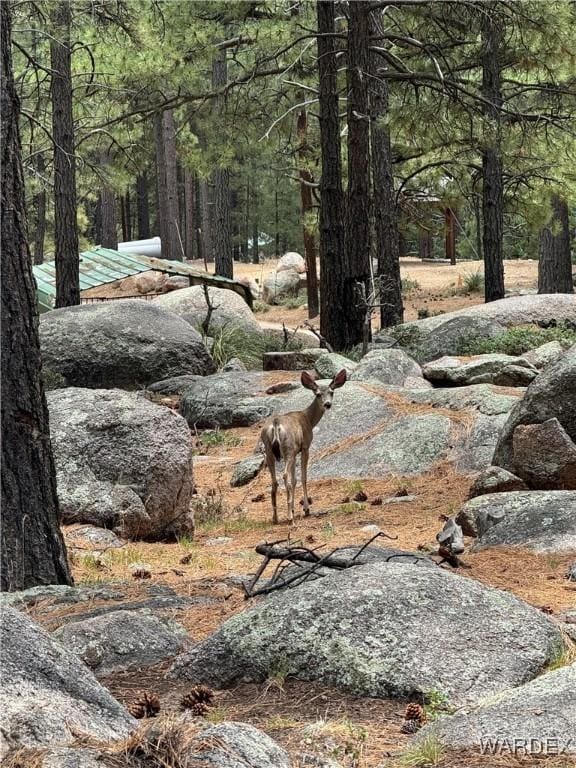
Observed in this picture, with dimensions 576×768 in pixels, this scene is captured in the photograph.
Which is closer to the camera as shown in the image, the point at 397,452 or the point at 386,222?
the point at 397,452

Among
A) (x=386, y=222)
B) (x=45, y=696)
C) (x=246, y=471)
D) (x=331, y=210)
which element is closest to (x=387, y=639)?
(x=45, y=696)

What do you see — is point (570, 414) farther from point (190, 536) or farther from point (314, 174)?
point (314, 174)

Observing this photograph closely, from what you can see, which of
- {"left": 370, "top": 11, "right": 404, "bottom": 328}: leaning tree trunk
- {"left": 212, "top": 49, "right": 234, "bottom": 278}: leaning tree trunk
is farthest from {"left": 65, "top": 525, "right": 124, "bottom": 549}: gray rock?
{"left": 212, "top": 49, "right": 234, "bottom": 278}: leaning tree trunk

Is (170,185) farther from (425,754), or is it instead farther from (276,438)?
(425,754)

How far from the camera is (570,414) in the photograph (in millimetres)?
8375

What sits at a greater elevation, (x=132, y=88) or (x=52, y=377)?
(x=132, y=88)

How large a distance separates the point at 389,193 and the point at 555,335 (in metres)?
5.45

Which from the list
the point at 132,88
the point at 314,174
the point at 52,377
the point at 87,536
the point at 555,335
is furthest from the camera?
the point at 314,174

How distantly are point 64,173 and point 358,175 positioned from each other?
550 cm

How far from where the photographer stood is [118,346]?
15125mm

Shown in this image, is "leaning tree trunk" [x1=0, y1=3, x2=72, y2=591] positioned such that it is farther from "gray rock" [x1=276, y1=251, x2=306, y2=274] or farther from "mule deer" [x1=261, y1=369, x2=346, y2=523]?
"gray rock" [x1=276, y1=251, x2=306, y2=274]

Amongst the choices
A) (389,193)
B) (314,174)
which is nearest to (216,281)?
(314,174)

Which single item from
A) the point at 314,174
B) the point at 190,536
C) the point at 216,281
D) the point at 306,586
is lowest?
the point at 190,536

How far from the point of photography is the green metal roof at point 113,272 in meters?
26.5
